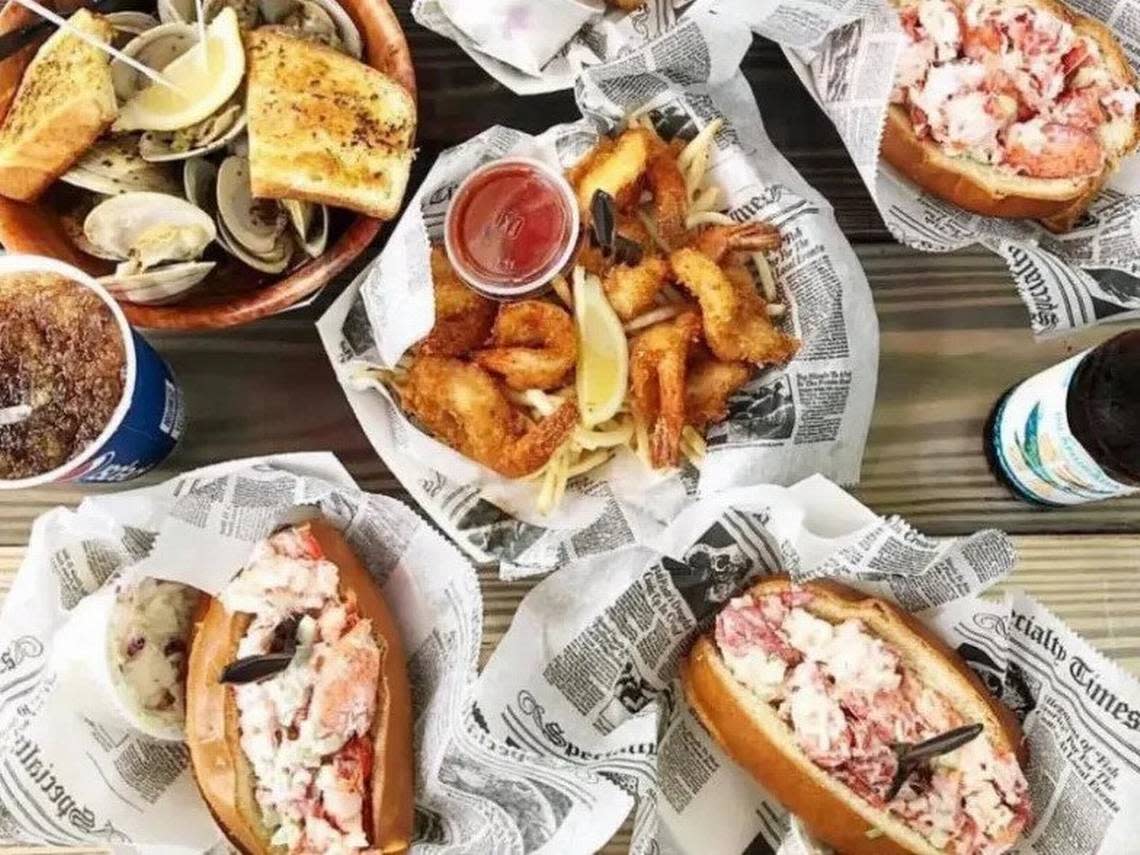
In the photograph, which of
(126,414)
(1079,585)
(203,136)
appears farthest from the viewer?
(1079,585)

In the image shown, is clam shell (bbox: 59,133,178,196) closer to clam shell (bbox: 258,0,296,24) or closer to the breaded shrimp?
clam shell (bbox: 258,0,296,24)

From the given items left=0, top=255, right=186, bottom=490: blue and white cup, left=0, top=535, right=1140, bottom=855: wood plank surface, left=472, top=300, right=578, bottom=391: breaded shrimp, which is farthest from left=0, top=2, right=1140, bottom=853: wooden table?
left=472, top=300, right=578, bottom=391: breaded shrimp

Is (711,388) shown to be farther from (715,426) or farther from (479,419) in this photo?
(479,419)

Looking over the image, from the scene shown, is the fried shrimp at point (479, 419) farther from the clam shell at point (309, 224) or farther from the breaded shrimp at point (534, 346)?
the clam shell at point (309, 224)

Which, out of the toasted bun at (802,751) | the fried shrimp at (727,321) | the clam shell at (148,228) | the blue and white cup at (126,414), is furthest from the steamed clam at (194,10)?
the toasted bun at (802,751)

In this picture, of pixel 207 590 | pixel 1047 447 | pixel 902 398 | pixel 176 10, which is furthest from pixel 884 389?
pixel 176 10

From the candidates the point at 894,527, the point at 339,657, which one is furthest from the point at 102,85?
A: the point at 894,527
